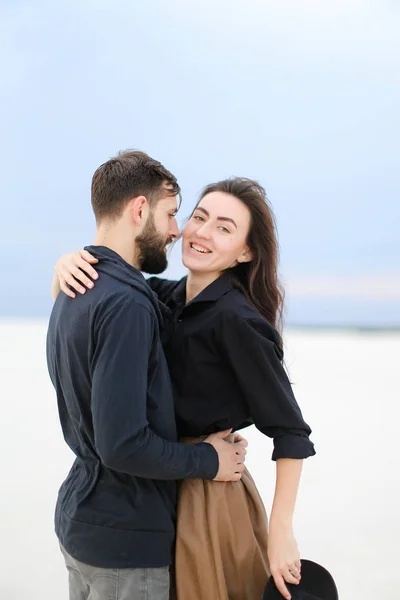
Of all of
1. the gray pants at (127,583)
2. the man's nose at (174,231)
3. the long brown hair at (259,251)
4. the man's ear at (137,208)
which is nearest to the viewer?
the gray pants at (127,583)

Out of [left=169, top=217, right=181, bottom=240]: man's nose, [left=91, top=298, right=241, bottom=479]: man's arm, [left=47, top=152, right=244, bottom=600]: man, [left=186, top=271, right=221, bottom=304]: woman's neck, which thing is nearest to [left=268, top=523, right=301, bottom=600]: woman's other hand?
[left=47, top=152, right=244, bottom=600]: man

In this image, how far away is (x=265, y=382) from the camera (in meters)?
1.56

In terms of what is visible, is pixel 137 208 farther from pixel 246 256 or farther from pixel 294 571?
pixel 294 571

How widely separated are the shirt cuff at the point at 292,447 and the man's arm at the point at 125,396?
0.29 metres

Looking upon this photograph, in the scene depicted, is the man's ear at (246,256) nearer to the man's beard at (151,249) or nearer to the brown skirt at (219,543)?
the man's beard at (151,249)

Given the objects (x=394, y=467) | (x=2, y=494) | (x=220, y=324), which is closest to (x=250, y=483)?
(x=220, y=324)

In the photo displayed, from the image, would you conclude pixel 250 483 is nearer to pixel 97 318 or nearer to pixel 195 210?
pixel 97 318

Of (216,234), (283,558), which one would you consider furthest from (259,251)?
(283,558)

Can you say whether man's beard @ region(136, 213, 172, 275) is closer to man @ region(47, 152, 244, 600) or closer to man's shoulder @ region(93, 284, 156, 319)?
man @ region(47, 152, 244, 600)

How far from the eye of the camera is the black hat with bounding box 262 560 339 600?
61.3 inches

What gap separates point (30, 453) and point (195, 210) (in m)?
3.68

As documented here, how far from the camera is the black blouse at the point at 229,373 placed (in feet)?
5.12

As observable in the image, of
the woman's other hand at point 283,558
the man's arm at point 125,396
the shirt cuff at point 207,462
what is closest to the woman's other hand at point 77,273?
the man's arm at point 125,396

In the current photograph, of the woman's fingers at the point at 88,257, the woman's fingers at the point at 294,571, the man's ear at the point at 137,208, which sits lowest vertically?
the woman's fingers at the point at 294,571
